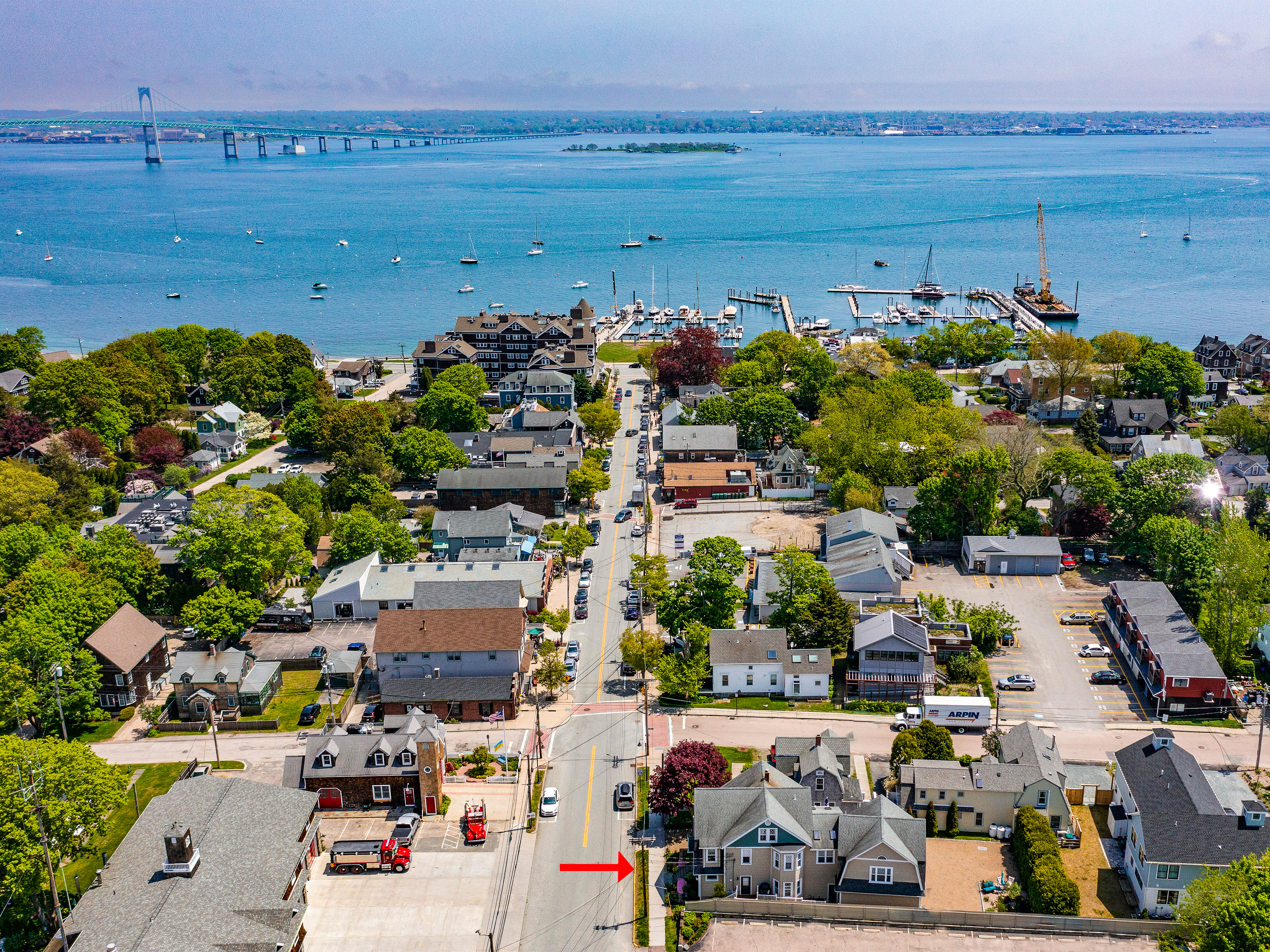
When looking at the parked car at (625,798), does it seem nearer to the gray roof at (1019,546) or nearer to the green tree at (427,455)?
the gray roof at (1019,546)

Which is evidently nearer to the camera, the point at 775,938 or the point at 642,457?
the point at 775,938

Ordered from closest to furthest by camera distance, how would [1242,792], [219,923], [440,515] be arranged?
[219,923] < [1242,792] < [440,515]

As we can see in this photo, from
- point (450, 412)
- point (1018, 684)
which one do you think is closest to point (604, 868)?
point (1018, 684)

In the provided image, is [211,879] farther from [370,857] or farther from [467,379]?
[467,379]

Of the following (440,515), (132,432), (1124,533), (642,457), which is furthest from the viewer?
(132,432)

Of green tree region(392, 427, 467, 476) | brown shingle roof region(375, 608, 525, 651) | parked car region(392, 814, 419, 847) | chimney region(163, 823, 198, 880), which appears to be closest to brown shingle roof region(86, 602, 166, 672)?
brown shingle roof region(375, 608, 525, 651)

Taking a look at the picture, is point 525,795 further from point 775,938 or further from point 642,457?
point 642,457

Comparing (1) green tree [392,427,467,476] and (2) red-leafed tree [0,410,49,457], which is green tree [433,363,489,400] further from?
(2) red-leafed tree [0,410,49,457]

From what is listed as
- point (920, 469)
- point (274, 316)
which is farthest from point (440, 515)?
point (274, 316)
